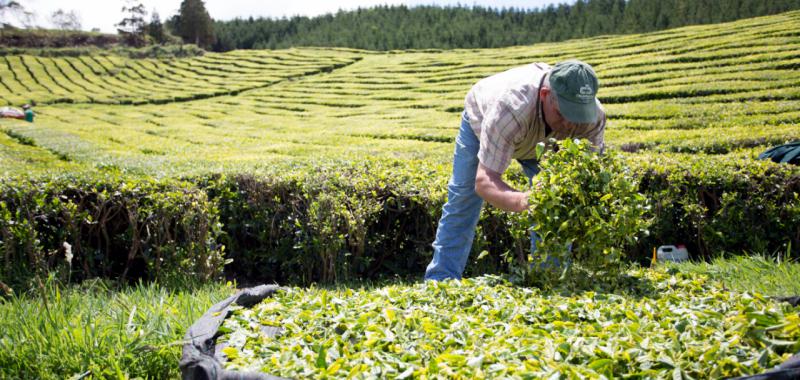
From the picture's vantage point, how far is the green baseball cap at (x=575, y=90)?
102 inches

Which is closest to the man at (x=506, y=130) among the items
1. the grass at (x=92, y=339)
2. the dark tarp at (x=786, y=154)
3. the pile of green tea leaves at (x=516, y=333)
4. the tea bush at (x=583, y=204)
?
the tea bush at (x=583, y=204)

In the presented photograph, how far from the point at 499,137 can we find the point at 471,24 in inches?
2174

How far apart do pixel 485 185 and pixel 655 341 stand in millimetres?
1246

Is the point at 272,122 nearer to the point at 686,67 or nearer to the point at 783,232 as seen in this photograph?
Result: the point at 686,67

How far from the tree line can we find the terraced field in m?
9.31

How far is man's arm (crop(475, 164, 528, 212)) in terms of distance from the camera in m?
2.67

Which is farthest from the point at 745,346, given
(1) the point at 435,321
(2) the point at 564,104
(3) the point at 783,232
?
(3) the point at 783,232

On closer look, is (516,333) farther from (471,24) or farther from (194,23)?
(194,23)

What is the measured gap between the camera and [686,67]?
760 inches

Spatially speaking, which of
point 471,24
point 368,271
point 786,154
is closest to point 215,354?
point 368,271

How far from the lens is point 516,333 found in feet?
6.51

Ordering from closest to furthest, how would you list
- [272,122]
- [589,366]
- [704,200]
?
[589,366] < [704,200] < [272,122]

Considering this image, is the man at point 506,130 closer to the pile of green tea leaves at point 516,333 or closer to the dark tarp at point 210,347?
the pile of green tea leaves at point 516,333

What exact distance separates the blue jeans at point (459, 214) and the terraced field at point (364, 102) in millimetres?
2872
